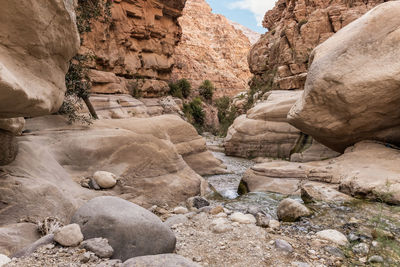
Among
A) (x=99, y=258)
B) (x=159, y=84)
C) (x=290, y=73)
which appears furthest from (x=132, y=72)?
(x=99, y=258)

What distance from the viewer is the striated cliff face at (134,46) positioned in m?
22.4

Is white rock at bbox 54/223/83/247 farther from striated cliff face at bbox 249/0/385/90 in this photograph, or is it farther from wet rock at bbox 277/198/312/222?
striated cliff face at bbox 249/0/385/90

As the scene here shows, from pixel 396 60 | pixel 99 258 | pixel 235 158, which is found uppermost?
pixel 396 60

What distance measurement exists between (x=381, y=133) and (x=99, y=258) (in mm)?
Result: 9408

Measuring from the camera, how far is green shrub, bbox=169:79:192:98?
33.3 meters

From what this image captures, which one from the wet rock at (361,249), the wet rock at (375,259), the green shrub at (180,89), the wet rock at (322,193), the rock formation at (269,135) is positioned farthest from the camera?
the green shrub at (180,89)

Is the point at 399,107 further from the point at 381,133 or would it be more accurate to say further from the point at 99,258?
the point at 99,258

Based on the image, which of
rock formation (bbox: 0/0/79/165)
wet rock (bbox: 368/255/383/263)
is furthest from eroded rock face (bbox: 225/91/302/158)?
rock formation (bbox: 0/0/79/165)

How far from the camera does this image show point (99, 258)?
8.27ft

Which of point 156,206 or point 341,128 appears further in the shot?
point 341,128

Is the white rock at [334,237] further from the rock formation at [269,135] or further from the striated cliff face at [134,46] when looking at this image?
the striated cliff face at [134,46]

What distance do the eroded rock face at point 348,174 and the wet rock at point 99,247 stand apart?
17.7 feet

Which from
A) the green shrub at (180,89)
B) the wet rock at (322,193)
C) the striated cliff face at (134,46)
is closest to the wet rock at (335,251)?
the wet rock at (322,193)

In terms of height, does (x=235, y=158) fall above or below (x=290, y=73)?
below
